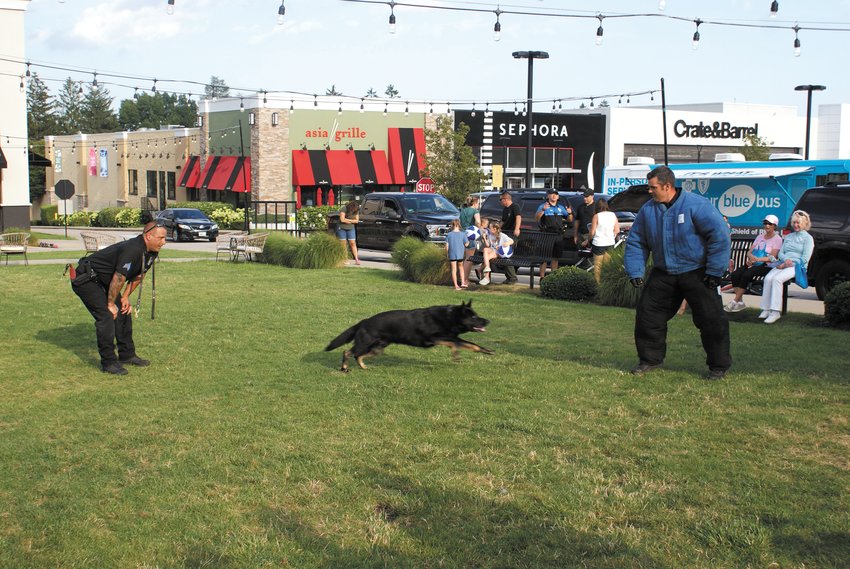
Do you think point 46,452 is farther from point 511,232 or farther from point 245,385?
point 511,232

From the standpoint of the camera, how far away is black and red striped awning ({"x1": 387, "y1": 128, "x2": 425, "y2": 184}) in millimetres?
48594

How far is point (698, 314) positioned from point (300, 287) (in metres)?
9.24

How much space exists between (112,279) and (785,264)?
8.43 meters

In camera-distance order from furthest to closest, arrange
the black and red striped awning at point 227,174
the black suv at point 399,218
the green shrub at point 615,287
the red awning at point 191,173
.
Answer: the red awning at point 191,173
the black and red striped awning at point 227,174
the black suv at point 399,218
the green shrub at point 615,287

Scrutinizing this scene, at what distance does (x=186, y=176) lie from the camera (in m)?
53.7

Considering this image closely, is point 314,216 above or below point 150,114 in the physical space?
below

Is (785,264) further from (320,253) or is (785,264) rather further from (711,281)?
(320,253)

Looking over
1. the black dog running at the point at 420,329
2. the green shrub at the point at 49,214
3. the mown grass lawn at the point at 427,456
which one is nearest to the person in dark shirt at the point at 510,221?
the mown grass lawn at the point at 427,456

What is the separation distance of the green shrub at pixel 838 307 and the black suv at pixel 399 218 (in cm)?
1232

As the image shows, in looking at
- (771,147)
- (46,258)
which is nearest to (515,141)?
(771,147)

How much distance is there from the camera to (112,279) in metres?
8.62

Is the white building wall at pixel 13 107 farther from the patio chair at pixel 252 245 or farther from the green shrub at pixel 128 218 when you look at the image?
the patio chair at pixel 252 245

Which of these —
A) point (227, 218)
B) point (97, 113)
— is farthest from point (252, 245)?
point (97, 113)

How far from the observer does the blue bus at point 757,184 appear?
68.5 ft
